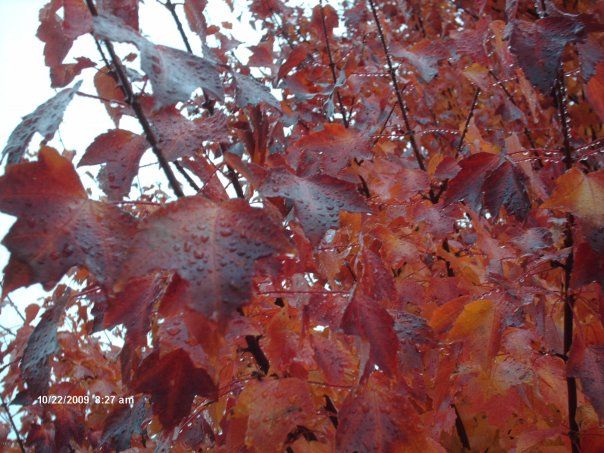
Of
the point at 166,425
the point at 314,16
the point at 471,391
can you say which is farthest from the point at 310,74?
the point at 166,425

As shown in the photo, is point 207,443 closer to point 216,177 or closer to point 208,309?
point 216,177

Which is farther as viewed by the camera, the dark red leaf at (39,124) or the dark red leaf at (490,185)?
the dark red leaf at (490,185)

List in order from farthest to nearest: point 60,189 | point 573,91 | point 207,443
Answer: point 573,91 → point 207,443 → point 60,189

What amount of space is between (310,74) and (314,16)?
0.86 ft

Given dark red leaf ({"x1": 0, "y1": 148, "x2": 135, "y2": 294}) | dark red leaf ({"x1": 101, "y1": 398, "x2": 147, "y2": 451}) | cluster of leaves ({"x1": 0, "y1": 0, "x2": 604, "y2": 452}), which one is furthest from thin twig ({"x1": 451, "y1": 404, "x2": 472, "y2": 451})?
dark red leaf ({"x1": 0, "y1": 148, "x2": 135, "y2": 294})

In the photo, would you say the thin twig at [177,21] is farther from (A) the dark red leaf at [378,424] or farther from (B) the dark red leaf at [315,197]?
(A) the dark red leaf at [378,424]

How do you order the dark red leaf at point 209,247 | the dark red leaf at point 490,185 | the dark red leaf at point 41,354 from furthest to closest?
the dark red leaf at point 490,185 < the dark red leaf at point 41,354 < the dark red leaf at point 209,247

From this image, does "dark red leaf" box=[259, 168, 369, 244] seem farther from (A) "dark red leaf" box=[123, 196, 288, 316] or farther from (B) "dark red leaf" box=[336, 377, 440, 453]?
(B) "dark red leaf" box=[336, 377, 440, 453]

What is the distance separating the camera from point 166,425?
0.83 m

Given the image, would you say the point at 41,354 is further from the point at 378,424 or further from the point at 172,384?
the point at 378,424
